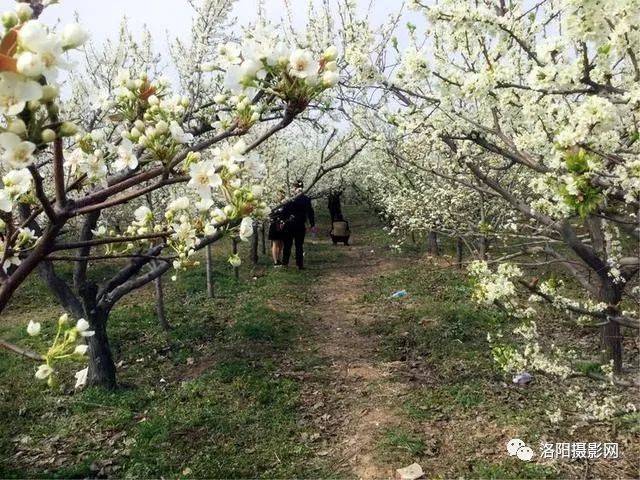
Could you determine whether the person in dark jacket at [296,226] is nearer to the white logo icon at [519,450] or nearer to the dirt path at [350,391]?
the dirt path at [350,391]

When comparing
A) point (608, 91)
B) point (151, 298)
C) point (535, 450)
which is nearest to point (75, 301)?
point (151, 298)

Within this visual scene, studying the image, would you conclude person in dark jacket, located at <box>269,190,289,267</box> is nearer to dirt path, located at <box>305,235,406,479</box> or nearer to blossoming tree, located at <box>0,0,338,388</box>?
dirt path, located at <box>305,235,406,479</box>

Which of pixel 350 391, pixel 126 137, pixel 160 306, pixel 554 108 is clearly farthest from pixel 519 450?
pixel 160 306

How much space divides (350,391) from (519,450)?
8.17 feet

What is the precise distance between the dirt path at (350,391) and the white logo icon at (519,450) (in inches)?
51.4

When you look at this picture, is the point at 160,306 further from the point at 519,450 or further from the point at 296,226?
the point at 519,450

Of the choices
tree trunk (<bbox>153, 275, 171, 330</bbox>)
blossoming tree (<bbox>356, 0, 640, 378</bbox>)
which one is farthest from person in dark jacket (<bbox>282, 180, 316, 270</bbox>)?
blossoming tree (<bbox>356, 0, 640, 378</bbox>)

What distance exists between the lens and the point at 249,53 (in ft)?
6.08

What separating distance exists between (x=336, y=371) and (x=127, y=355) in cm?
369

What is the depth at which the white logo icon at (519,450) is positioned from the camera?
5.26 m

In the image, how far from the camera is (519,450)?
536 centimetres

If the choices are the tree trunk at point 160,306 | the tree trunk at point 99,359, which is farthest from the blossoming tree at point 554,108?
the tree trunk at point 160,306

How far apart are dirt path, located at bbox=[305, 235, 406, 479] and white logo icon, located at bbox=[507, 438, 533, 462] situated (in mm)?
1307

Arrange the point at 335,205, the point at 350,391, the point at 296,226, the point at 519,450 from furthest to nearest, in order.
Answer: the point at 335,205 → the point at 296,226 → the point at 350,391 → the point at 519,450
